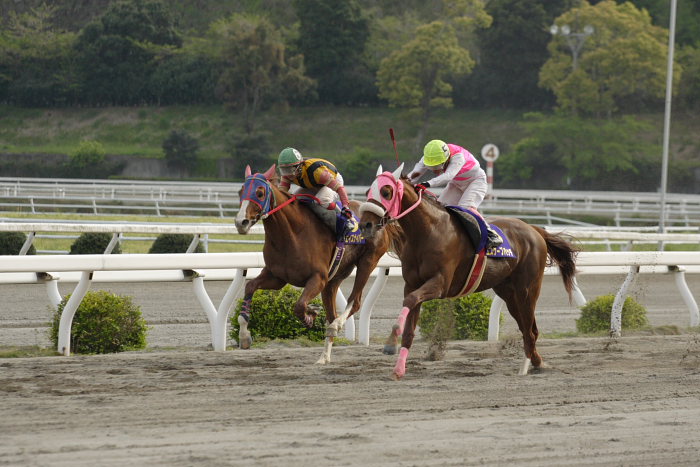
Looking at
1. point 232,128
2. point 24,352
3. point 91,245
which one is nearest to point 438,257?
point 24,352

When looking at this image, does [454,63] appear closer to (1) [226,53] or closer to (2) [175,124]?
(1) [226,53]

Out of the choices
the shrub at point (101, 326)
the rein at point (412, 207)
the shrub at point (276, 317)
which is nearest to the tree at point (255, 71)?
the shrub at point (276, 317)

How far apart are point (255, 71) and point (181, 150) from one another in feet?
19.6

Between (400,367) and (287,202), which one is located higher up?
(287,202)

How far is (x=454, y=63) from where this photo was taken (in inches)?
1893

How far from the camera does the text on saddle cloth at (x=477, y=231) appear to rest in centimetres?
677

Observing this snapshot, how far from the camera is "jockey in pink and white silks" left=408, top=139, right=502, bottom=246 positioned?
6812mm

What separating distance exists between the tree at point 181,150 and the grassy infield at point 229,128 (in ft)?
3.07

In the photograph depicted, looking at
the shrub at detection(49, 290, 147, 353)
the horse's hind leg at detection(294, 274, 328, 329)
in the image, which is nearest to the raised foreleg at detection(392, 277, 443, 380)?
the horse's hind leg at detection(294, 274, 328, 329)

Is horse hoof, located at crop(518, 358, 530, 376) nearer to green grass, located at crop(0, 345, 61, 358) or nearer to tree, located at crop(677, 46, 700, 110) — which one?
green grass, located at crop(0, 345, 61, 358)

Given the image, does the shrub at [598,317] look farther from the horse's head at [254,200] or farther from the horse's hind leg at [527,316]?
the horse's head at [254,200]

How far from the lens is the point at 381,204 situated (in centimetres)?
612

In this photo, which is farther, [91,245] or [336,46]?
[336,46]

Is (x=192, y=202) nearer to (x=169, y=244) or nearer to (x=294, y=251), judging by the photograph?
(x=169, y=244)
